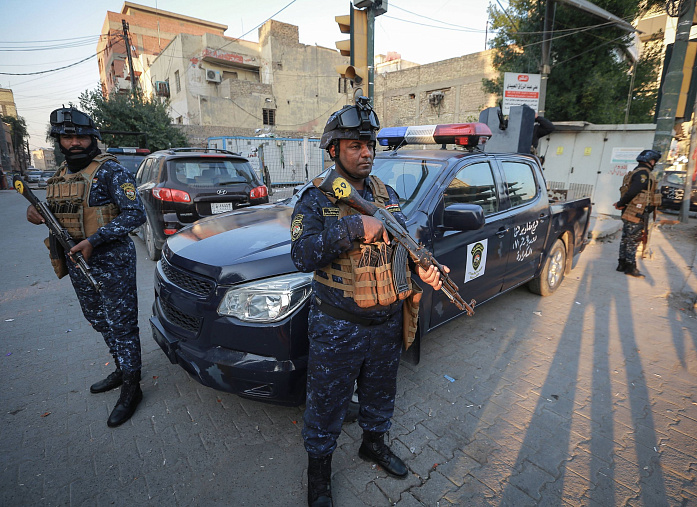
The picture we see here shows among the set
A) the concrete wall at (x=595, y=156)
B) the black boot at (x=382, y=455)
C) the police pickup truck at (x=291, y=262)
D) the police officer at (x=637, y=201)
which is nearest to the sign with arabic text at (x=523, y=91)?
the concrete wall at (x=595, y=156)

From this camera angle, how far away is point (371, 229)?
156 cm

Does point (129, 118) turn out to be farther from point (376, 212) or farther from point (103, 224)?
point (376, 212)

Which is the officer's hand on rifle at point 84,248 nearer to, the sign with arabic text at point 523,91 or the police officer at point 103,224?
the police officer at point 103,224

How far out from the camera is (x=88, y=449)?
225 centimetres

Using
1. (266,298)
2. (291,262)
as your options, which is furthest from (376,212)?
(266,298)

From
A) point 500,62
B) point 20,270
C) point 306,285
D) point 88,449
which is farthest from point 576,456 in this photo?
point 500,62

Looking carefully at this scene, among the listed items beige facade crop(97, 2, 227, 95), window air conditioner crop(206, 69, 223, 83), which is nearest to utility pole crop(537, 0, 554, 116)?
window air conditioner crop(206, 69, 223, 83)

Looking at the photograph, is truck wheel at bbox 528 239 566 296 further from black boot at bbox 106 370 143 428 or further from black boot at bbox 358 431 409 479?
black boot at bbox 106 370 143 428

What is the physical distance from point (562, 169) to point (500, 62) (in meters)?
6.14

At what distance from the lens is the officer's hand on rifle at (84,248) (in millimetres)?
2279

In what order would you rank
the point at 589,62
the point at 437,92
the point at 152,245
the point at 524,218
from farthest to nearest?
1. the point at 437,92
2. the point at 589,62
3. the point at 152,245
4. the point at 524,218

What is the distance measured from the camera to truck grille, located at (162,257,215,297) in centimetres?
223

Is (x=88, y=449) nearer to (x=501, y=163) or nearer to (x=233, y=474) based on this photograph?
Result: (x=233, y=474)

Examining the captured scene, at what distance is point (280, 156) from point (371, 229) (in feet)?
53.4
